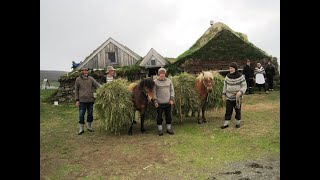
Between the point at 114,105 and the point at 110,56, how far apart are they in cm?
1624


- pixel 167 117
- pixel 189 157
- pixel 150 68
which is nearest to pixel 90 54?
pixel 150 68

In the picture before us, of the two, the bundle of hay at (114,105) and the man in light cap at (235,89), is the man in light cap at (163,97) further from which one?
the man in light cap at (235,89)

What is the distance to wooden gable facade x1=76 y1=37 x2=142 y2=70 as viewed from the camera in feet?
81.6

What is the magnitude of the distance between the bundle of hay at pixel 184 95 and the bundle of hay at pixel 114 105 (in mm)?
1546

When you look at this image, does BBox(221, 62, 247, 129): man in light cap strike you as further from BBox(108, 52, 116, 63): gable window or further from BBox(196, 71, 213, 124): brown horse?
BBox(108, 52, 116, 63): gable window

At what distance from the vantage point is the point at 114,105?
369 inches

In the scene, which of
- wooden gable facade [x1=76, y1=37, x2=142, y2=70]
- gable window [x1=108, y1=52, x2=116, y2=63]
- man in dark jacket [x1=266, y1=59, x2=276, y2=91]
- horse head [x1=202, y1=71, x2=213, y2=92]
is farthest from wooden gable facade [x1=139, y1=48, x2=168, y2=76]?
horse head [x1=202, y1=71, x2=213, y2=92]

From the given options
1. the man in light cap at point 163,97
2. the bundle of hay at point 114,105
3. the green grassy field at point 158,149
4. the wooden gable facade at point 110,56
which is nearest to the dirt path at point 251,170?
the green grassy field at point 158,149

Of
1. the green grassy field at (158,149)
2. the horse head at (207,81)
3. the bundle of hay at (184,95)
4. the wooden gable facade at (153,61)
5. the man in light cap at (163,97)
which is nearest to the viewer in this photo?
the green grassy field at (158,149)

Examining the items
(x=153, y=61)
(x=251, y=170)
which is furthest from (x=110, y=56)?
(x=251, y=170)

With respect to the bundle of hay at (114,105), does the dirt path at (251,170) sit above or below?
below

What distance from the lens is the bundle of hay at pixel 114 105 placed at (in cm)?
946
